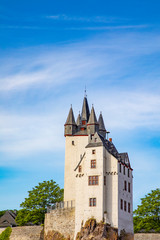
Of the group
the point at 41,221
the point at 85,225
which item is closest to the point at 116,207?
the point at 85,225

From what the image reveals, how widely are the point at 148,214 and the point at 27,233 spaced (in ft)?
79.8

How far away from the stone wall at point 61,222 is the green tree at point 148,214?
49.2 ft

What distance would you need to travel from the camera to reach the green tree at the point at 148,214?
86.4 m

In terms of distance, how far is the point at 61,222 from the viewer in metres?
80.8

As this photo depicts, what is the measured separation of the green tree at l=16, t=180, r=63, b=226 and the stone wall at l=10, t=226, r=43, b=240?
4.91 m

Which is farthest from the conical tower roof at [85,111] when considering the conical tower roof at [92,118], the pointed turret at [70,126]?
the conical tower roof at [92,118]

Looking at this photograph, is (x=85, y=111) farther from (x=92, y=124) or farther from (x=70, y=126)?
(x=92, y=124)

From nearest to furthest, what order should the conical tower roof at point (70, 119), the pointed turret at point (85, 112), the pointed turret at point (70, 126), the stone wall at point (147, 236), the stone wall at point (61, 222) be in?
the stone wall at point (61, 222), the stone wall at point (147, 236), the pointed turret at point (70, 126), the conical tower roof at point (70, 119), the pointed turret at point (85, 112)

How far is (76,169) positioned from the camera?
83.5 meters

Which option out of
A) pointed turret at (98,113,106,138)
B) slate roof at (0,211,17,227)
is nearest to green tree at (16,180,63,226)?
slate roof at (0,211,17,227)

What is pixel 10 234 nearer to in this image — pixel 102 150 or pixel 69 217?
pixel 69 217

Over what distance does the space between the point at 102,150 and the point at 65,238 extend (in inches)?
675

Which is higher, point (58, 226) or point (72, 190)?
point (72, 190)

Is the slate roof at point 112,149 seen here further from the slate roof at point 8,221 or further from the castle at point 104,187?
the slate roof at point 8,221
